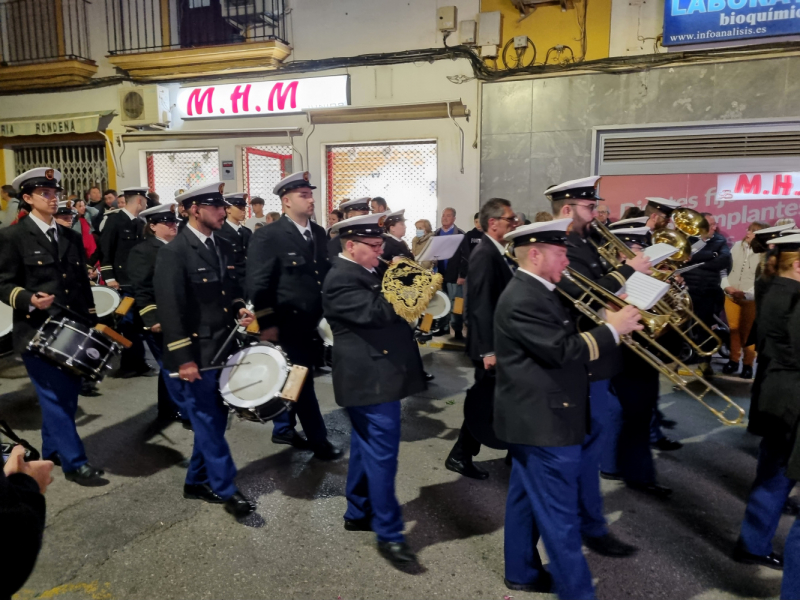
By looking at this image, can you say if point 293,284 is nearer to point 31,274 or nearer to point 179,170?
point 31,274

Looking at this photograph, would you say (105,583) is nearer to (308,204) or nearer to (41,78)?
(308,204)

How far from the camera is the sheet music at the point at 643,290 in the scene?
121 inches

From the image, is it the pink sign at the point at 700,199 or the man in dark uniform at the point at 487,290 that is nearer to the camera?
the man in dark uniform at the point at 487,290

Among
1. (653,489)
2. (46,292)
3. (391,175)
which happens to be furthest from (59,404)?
(391,175)

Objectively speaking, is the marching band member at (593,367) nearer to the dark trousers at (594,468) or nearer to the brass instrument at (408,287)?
the dark trousers at (594,468)

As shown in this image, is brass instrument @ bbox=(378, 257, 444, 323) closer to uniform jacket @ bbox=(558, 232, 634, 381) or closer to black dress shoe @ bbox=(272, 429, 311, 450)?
uniform jacket @ bbox=(558, 232, 634, 381)

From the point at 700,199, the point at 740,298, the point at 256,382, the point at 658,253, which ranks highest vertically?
the point at 700,199

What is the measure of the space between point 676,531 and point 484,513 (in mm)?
1224

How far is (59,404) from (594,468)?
12.1 ft

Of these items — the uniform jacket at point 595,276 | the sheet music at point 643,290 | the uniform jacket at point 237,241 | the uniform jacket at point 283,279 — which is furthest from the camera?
the uniform jacket at point 237,241

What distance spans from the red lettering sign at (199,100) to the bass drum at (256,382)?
33.8ft

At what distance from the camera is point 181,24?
43.3 feet

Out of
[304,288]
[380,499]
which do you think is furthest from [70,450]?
[380,499]

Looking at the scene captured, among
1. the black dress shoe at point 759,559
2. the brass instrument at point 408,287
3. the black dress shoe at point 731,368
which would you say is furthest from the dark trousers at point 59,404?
the black dress shoe at point 731,368
